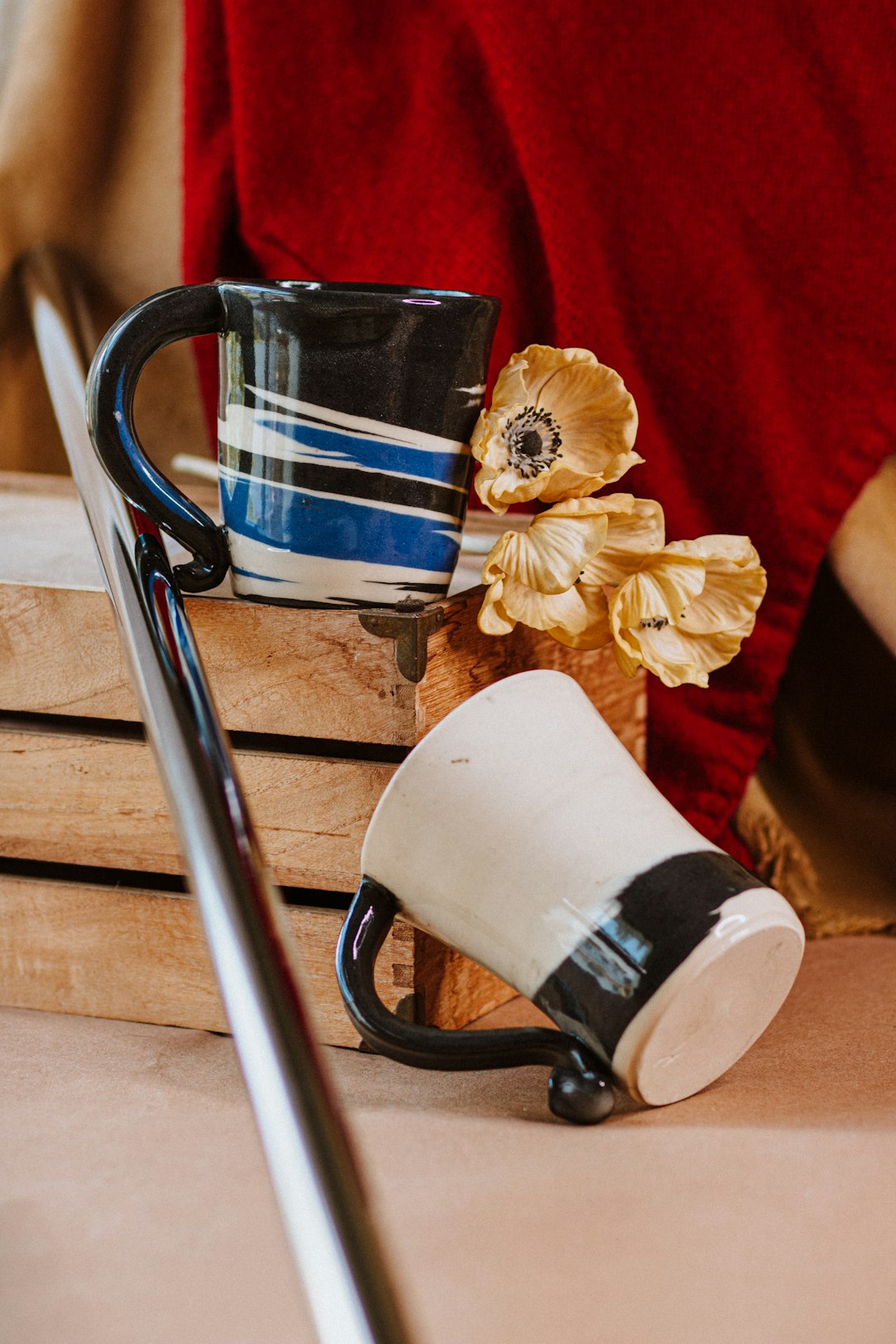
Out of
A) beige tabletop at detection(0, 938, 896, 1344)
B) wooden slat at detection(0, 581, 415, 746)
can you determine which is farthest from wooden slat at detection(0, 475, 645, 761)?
beige tabletop at detection(0, 938, 896, 1344)

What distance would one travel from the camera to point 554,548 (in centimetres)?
39

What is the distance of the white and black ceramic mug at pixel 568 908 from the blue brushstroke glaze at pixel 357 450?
0.07m

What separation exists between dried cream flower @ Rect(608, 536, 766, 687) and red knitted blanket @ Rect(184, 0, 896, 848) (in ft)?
0.42

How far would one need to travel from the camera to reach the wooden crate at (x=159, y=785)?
388 mm

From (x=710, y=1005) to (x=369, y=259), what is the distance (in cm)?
38

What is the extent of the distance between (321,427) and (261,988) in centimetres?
21

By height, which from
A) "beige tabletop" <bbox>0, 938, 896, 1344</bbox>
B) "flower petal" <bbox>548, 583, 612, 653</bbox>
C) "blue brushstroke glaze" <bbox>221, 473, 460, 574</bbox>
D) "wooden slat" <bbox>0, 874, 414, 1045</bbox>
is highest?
"blue brushstroke glaze" <bbox>221, 473, 460, 574</bbox>

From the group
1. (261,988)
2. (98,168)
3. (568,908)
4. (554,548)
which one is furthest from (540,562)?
(98,168)

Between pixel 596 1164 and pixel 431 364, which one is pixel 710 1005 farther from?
pixel 431 364

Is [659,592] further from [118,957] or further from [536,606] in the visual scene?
[118,957]

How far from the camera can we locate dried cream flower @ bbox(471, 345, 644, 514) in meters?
0.38

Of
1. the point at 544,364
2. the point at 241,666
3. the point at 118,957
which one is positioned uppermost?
the point at 544,364

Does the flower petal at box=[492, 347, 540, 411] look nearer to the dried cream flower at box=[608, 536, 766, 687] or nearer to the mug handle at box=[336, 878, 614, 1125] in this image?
the dried cream flower at box=[608, 536, 766, 687]

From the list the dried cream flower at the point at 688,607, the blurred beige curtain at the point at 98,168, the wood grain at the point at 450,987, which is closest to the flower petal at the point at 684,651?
the dried cream flower at the point at 688,607
